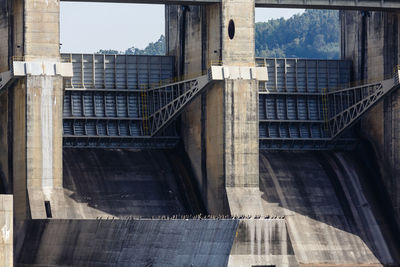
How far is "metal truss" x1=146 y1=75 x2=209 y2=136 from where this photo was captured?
94875 mm

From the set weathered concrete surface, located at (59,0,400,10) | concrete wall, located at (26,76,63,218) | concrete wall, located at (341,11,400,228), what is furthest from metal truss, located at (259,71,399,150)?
concrete wall, located at (26,76,63,218)

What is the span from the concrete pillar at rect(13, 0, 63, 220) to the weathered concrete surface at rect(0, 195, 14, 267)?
20168mm

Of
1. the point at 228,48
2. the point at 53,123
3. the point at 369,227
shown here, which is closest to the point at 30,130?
the point at 53,123

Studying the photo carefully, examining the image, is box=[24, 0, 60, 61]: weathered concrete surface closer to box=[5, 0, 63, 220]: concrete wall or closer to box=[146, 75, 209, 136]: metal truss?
box=[5, 0, 63, 220]: concrete wall

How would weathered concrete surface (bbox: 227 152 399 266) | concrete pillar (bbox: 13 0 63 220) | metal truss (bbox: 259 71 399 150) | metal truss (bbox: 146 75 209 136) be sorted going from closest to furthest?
concrete pillar (bbox: 13 0 63 220) < weathered concrete surface (bbox: 227 152 399 266) < metal truss (bbox: 146 75 209 136) < metal truss (bbox: 259 71 399 150)

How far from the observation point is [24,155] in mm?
89062

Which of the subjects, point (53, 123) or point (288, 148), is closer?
point (53, 123)

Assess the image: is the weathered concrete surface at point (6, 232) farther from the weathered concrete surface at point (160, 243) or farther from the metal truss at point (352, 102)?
the metal truss at point (352, 102)

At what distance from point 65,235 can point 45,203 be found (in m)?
4.89

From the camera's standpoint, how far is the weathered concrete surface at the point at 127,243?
247ft

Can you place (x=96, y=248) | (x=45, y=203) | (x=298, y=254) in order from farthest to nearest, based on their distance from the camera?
(x=298, y=254)
(x=45, y=203)
(x=96, y=248)

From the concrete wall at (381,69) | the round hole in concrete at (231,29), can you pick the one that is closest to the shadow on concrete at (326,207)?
the concrete wall at (381,69)

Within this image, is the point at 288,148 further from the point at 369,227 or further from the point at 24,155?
the point at 24,155

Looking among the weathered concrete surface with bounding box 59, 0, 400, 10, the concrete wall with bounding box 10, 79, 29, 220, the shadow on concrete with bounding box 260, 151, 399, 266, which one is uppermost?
the weathered concrete surface with bounding box 59, 0, 400, 10
